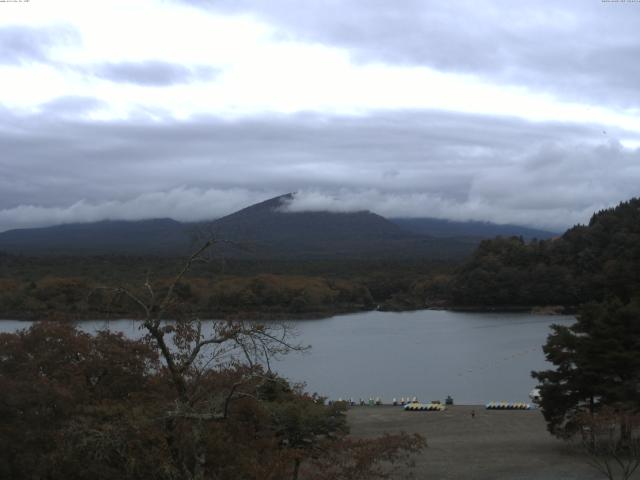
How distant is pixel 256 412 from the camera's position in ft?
25.1

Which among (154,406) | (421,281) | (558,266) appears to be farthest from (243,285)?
(154,406)

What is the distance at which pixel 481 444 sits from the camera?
19125mm

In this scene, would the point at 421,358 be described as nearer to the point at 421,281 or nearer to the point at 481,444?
the point at 481,444

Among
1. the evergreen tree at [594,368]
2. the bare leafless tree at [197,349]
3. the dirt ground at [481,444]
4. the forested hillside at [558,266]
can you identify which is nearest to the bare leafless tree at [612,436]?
the dirt ground at [481,444]

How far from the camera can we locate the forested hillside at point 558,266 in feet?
216

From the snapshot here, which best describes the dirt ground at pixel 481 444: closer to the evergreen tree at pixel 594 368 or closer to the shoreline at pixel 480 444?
the shoreline at pixel 480 444

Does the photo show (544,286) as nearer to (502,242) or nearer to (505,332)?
(502,242)

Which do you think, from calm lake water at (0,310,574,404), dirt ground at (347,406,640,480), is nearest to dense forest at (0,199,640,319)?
calm lake water at (0,310,574,404)

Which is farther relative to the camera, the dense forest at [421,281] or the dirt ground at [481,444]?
the dense forest at [421,281]

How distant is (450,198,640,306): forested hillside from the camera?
65975 millimetres

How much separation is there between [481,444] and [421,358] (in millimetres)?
19899

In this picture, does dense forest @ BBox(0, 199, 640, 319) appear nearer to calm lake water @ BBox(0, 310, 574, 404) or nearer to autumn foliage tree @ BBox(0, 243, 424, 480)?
calm lake water @ BBox(0, 310, 574, 404)

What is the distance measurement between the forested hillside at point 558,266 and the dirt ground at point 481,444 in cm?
4289

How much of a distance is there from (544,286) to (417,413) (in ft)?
149
